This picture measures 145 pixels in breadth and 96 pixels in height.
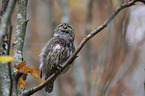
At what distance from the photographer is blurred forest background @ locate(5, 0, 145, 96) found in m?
5.04

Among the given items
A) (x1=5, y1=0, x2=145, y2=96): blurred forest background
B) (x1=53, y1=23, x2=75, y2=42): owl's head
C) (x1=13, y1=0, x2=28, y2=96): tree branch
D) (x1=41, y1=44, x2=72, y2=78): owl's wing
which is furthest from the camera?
(x1=5, y1=0, x2=145, y2=96): blurred forest background

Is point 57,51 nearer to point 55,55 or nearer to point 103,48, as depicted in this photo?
point 55,55

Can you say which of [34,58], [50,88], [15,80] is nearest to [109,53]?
[50,88]

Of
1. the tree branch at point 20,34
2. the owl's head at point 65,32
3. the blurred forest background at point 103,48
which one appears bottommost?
the blurred forest background at point 103,48

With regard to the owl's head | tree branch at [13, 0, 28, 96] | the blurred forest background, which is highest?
tree branch at [13, 0, 28, 96]

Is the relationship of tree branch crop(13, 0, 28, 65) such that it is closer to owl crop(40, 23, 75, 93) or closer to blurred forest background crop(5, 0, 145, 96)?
owl crop(40, 23, 75, 93)

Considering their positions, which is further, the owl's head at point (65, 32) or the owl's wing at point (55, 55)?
the owl's head at point (65, 32)

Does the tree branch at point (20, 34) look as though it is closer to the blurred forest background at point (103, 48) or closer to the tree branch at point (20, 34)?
the tree branch at point (20, 34)

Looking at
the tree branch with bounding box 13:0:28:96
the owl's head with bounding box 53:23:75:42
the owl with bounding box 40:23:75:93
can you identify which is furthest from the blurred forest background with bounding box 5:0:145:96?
the tree branch with bounding box 13:0:28:96

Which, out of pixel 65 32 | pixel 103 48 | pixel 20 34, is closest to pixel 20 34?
pixel 20 34

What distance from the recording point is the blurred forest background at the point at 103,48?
198 inches

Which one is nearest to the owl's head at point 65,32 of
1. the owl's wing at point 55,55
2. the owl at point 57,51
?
the owl at point 57,51

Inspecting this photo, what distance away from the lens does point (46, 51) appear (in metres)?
4.24

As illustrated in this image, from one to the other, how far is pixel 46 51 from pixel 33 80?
583 cm
